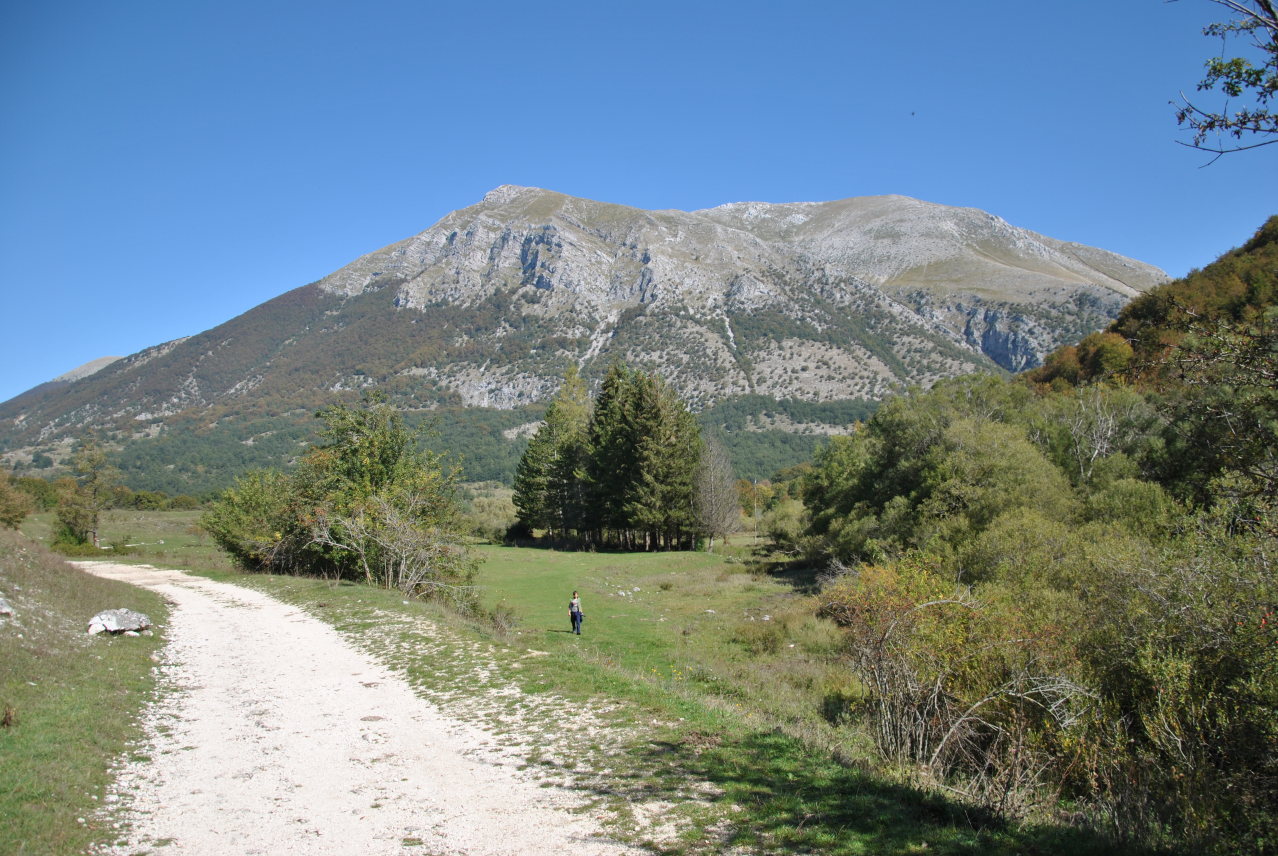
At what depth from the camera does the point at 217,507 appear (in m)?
34.7

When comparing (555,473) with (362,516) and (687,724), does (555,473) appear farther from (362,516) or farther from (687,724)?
(687,724)

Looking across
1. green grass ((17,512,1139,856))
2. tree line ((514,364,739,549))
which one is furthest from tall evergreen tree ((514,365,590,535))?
green grass ((17,512,1139,856))

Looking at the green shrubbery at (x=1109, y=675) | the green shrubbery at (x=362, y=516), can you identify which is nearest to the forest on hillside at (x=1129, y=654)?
the green shrubbery at (x=1109, y=675)

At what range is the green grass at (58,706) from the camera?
6082mm

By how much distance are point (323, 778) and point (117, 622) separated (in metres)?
11.5

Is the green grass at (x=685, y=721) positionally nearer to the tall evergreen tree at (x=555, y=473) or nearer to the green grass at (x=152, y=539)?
the green grass at (x=152, y=539)

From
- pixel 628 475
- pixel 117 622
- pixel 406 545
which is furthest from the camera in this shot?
pixel 628 475

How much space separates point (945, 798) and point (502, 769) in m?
5.38

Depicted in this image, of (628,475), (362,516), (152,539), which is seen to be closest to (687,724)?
(362,516)

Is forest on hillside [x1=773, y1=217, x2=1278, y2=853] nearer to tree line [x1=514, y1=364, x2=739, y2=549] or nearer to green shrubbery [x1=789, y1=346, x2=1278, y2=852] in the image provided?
green shrubbery [x1=789, y1=346, x2=1278, y2=852]

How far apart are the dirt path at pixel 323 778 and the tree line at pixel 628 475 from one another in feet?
133

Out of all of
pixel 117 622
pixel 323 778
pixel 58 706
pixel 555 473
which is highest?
pixel 555 473

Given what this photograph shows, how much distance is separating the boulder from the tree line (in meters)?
38.4

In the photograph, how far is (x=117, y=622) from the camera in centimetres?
1509
